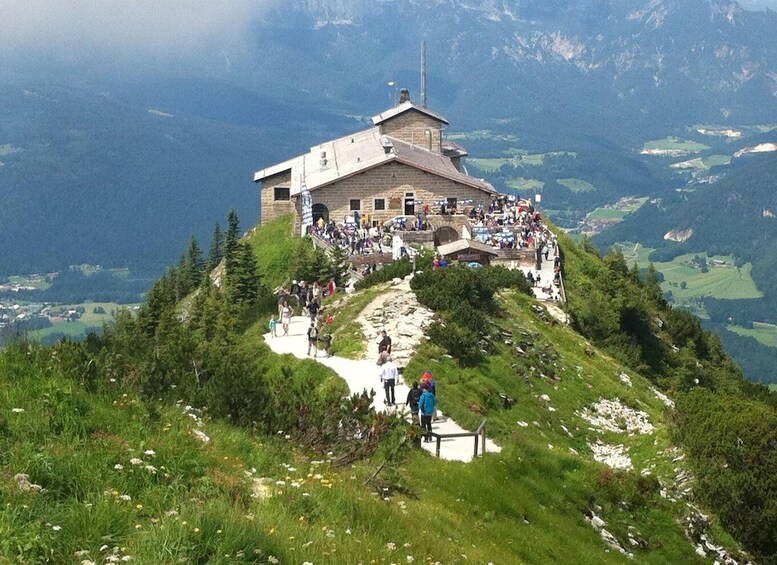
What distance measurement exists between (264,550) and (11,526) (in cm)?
242

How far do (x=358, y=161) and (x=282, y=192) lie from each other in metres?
10.00

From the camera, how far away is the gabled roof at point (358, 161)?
64062mm

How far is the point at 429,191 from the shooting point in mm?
64625

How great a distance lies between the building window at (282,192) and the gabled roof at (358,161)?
1209 millimetres

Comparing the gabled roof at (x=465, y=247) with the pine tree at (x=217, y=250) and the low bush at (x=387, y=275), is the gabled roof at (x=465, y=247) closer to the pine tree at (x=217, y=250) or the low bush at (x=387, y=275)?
the low bush at (x=387, y=275)

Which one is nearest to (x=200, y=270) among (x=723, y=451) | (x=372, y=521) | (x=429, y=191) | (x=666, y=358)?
(x=429, y=191)

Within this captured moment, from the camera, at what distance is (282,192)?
75.0 metres

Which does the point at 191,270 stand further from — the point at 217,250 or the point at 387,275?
the point at 387,275

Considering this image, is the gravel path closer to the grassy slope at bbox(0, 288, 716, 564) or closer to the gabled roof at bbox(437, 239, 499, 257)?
the grassy slope at bbox(0, 288, 716, 564)

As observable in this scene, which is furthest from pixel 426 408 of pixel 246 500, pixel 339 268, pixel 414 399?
pixel 339 268

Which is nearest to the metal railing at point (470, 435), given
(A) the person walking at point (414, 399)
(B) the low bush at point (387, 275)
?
(A) the person walking at point (414, 399)

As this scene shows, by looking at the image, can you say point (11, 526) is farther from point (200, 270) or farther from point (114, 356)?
point (200, 270)

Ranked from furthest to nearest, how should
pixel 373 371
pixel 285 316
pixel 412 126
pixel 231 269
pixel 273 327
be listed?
pixel 412 126
pixel 231 269
pixel 285 316
pixel 273 327
pixel 373 371

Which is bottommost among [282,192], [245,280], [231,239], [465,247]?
[245,280]
